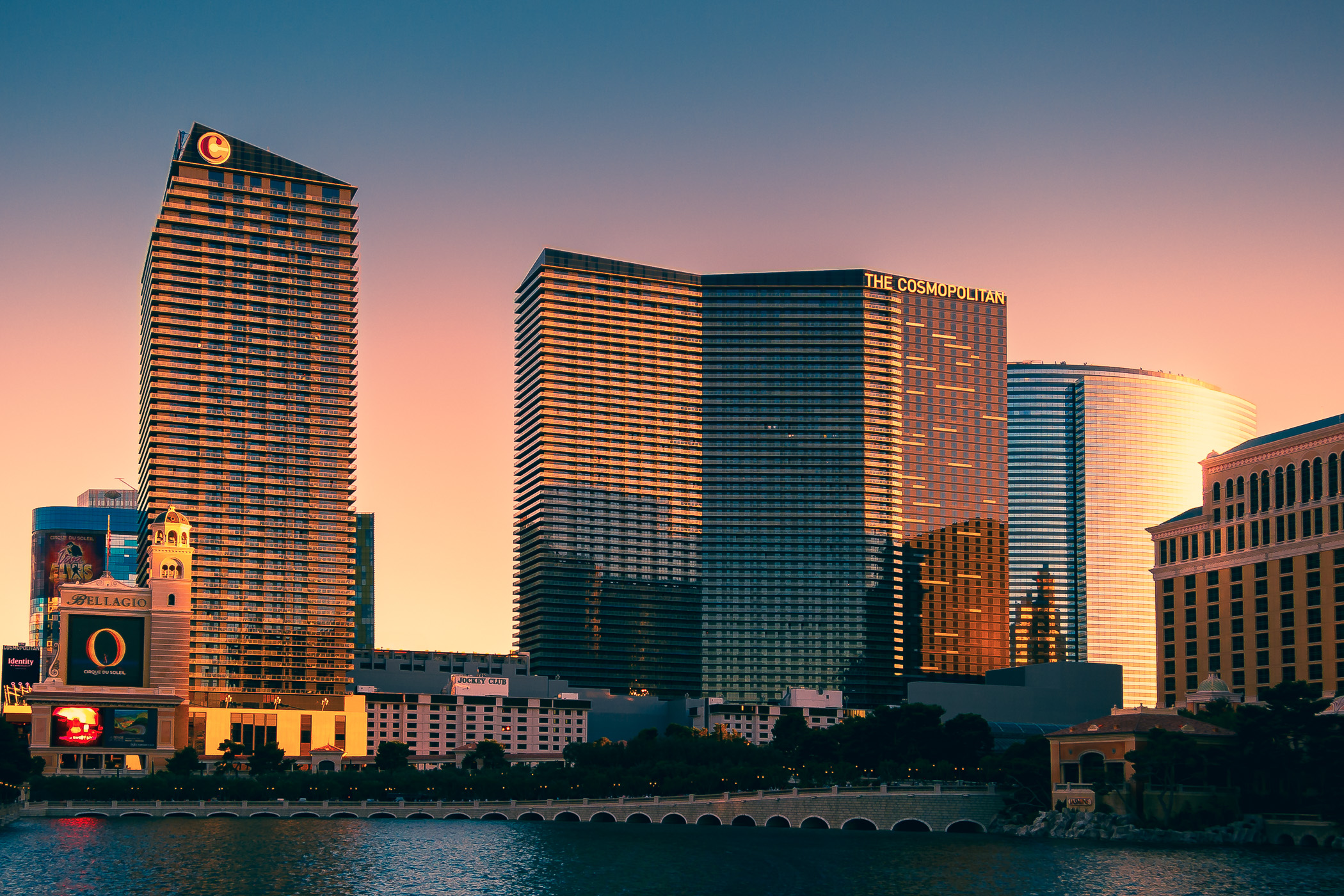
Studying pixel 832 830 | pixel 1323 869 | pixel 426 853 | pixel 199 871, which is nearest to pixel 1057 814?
pixel 832 830

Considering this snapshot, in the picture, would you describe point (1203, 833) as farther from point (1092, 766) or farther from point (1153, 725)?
point (1092, 766)

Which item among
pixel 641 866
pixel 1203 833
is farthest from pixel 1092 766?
pixel 641 866

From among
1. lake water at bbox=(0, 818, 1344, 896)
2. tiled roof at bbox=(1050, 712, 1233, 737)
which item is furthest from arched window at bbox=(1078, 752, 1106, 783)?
lake water at bbox=(0, 818, 1344, 896)

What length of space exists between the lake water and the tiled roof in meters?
17.3

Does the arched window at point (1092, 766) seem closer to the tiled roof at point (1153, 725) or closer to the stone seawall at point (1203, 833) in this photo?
the tiled roof at point (1153, 725)

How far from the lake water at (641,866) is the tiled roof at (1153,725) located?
682 inches

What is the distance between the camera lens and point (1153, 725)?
183m

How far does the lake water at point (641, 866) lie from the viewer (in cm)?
12962

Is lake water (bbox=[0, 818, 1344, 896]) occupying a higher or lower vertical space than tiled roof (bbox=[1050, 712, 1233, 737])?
lower

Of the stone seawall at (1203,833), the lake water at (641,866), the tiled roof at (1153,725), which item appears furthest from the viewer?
the tiled roof at (1153,725)

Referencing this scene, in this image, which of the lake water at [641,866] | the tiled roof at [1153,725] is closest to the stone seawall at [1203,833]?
the lake water at [641,866]

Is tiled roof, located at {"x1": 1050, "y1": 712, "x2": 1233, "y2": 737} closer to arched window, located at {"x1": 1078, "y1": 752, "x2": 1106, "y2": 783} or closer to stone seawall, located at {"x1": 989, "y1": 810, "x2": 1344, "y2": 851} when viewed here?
arched window, located at {"x1": 1078, "y1": 752, "x2": 1106, "y2": 783}

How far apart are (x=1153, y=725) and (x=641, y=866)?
68.0 m

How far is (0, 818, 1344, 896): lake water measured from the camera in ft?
425
